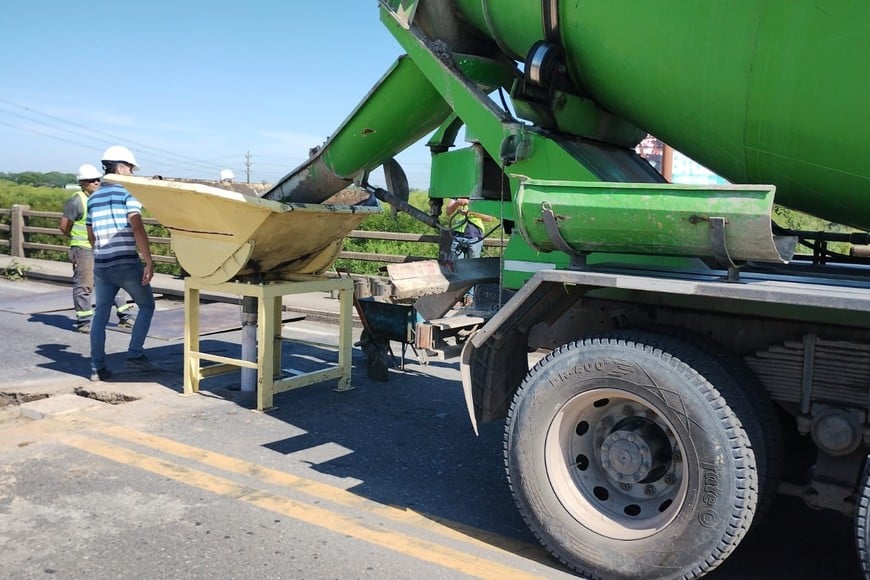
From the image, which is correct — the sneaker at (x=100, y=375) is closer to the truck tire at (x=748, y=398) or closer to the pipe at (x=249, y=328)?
the pipe at (x=249, y=328)

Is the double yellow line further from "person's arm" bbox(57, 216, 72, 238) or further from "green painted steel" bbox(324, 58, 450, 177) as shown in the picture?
"person's arm" bbox(57, 216, 72, 238)

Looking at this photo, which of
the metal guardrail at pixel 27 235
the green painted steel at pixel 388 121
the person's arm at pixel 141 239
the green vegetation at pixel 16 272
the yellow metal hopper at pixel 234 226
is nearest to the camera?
the green painted steel at pixel 388 121

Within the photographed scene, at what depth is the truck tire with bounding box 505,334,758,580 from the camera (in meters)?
2.87

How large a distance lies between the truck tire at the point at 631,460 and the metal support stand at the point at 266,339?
270 cm

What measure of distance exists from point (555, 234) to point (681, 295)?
56cm

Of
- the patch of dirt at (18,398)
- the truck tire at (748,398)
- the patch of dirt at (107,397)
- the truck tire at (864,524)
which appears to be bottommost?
the patch of dirt at (18,398)

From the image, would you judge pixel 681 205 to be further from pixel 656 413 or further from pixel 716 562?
pixel 716 562

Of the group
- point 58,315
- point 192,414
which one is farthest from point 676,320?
point 58,315

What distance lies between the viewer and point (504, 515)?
3926 millimetres

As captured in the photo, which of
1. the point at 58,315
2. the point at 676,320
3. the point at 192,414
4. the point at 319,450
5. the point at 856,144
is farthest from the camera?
the point at 58,315

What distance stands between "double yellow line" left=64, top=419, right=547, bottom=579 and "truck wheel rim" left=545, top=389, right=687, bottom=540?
39 cm

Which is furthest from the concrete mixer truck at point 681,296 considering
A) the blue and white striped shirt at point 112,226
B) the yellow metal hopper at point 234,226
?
the blue and white striped shirt at point 112,226

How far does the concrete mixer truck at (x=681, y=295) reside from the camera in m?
2.87

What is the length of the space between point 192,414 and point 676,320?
11.8 ft
